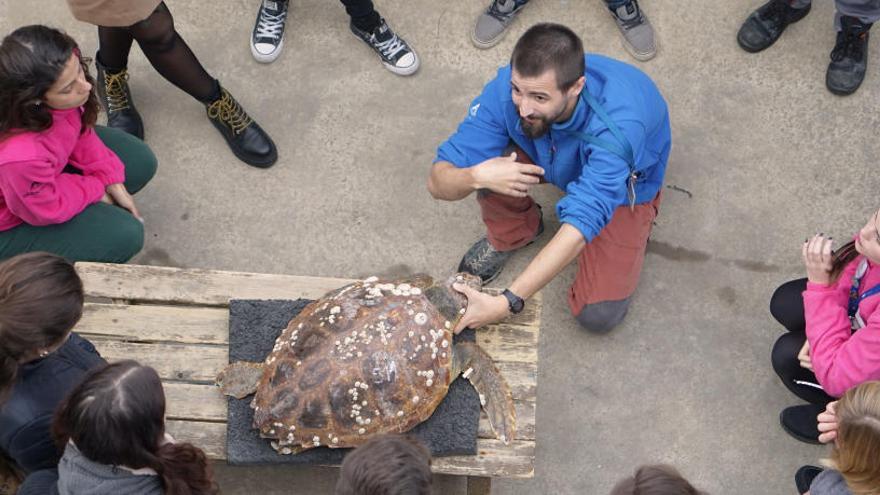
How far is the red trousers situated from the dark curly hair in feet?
4.92

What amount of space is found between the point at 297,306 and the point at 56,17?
209cm

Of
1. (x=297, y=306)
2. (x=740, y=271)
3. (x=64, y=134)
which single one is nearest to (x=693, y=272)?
(x=740, y=271)

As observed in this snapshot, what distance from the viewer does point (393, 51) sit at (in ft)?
12.7

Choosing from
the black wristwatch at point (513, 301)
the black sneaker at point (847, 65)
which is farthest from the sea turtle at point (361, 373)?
the black sneaker at point (847, 65)

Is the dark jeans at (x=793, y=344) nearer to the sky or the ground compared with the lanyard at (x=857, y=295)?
nearer to the ground

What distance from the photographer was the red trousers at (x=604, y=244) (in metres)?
3.24

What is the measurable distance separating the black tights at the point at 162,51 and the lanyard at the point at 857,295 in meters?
2.51

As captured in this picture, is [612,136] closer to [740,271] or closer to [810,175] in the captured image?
[740,271]

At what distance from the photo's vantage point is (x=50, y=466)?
2.39m

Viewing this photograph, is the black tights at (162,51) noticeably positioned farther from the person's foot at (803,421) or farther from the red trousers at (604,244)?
the person's foot at (803,421)

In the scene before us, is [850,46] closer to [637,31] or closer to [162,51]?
[637,31]

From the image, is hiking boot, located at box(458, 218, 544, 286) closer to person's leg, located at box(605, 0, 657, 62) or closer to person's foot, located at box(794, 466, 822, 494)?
person's leg, located at box(605, 0, 657, 62)

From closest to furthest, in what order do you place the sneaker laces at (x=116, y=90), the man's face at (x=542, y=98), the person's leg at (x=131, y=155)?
the man's face at (x=542, y=98) < the person's leg at (x=131, y=155) < the sneaker laces at (x=116, y=90)

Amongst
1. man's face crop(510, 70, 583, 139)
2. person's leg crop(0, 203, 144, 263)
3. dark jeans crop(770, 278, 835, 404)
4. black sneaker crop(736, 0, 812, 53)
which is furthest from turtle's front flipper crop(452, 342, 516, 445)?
black sneaker crop(736, 0, 812, 53)
